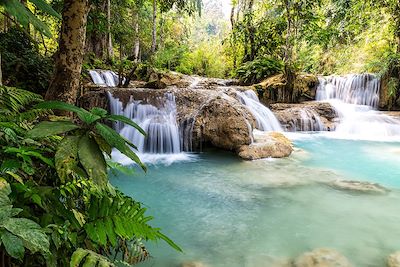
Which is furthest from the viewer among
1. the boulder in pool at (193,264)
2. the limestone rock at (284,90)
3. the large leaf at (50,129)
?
the limestone rock at (284,90)

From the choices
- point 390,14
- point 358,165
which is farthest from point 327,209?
point 390,14

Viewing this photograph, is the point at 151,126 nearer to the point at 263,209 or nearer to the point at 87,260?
the point at 263,209

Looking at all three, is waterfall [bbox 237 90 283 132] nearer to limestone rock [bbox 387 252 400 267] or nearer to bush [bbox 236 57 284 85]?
bush [bbox 236 57 284 85]

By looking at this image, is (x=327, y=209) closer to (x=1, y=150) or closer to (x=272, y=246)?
(x=272, y=246)

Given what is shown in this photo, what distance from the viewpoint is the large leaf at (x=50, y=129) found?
124cm

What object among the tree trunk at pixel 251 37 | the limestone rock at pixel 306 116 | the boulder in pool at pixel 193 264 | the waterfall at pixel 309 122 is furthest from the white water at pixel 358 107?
the boulder in pool at pixel 193 264

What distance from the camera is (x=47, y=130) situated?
50.1 inches

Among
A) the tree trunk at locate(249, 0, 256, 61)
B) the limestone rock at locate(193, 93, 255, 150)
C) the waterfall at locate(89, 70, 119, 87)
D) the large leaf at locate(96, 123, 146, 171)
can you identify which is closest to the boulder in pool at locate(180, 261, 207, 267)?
the large leaf at locate(96, 123, 146, 171)

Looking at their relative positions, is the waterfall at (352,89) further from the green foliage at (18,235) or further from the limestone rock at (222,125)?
the green foliage at (18,235)

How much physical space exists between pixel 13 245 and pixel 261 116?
9.75 meters

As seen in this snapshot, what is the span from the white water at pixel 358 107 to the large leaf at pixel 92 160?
34.4ft

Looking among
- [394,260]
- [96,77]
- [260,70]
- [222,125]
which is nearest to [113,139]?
[394,260]

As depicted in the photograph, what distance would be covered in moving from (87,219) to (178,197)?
2.96m

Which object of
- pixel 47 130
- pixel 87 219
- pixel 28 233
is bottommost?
pixel 87 219
